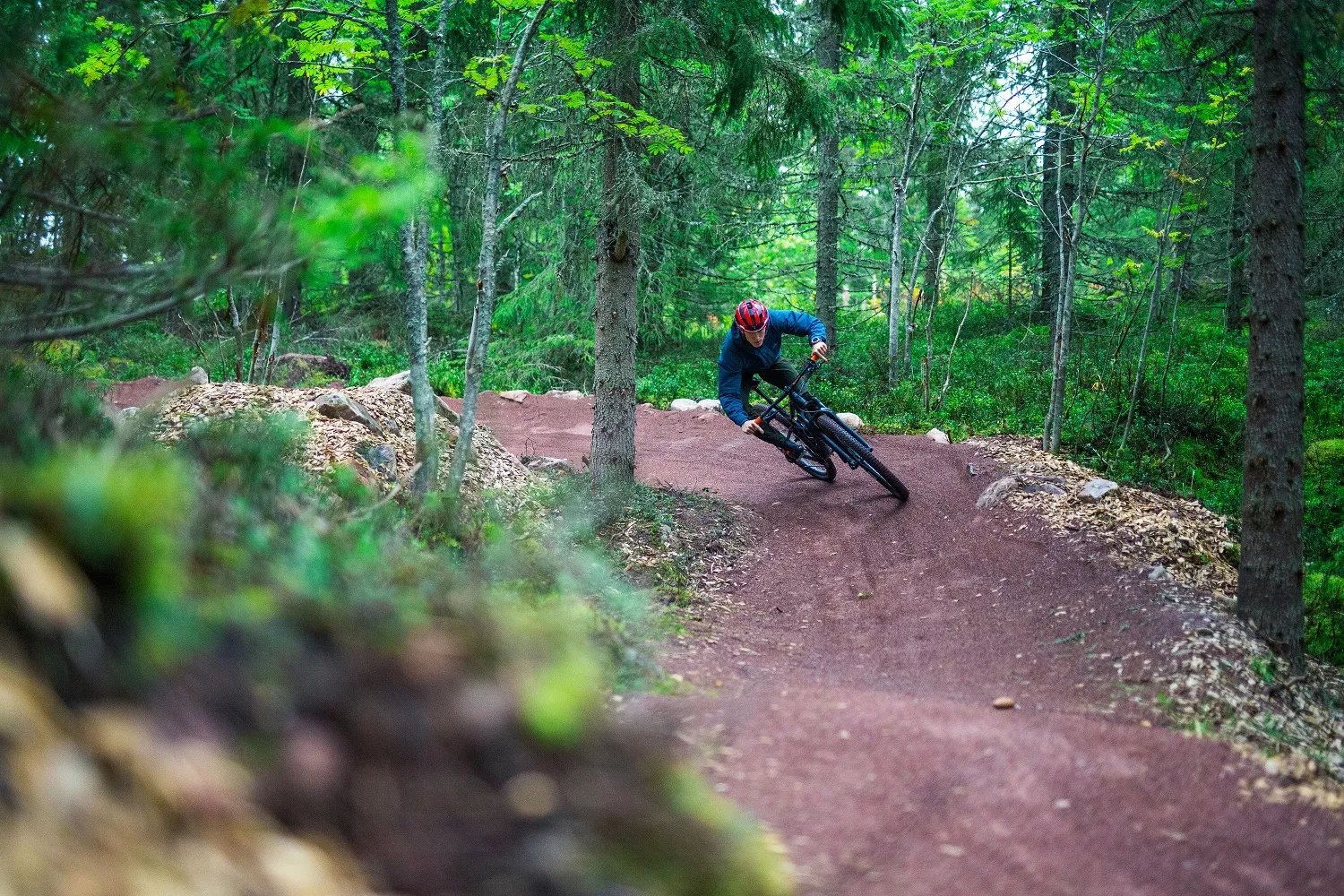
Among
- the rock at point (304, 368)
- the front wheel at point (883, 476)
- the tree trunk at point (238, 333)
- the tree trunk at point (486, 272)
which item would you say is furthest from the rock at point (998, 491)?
the rock at point (304, 368)

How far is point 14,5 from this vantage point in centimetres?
452

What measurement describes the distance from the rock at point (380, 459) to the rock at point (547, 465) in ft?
7.11

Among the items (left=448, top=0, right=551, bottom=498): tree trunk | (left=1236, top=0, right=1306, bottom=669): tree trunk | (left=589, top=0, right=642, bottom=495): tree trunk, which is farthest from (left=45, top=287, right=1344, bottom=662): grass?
(left=589, top=0, right=642, bottom=495): tree trunk

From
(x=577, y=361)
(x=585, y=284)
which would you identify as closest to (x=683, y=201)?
(x=585, y=284)

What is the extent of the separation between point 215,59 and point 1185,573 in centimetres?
1409

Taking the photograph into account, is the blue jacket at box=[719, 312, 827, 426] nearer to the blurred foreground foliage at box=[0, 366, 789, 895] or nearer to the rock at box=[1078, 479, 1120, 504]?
the rock at box=[1078, 479, 1120, 504]

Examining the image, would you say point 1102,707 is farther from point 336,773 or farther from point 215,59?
point 215,59

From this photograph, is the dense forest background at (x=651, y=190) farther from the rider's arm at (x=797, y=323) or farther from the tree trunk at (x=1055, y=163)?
the rider's arm at (x=797, y=323)

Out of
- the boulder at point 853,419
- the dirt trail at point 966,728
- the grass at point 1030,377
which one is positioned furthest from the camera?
the boulder at point 853,419

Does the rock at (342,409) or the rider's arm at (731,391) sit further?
the rider's arm at (731,391)

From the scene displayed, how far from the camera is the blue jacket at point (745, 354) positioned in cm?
866

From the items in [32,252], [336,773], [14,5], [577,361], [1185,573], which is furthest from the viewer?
[577,361]

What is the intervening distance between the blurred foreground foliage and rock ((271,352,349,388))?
441 inches

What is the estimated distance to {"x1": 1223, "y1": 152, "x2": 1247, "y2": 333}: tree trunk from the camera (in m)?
14.2
